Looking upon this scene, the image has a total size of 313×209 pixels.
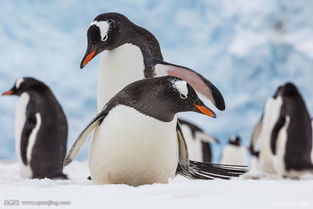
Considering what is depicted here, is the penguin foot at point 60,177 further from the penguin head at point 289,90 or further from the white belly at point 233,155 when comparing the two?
the white belly at point 233,155

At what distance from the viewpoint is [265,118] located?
6.64 m

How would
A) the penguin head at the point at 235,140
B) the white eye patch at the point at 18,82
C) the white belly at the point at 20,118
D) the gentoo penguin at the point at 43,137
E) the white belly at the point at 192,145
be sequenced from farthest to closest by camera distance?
the penguin head at the point at 235,140 → the white belly at the point at 192,145 → the white eye patch at the point at 18,82 → the white belly at the point at 20,118 → the gentoo penguin at the point at 43,137

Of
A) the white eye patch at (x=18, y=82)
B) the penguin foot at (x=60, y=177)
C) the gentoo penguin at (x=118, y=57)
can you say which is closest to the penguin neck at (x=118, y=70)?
the gentoo penguin at (x=118, y=57)

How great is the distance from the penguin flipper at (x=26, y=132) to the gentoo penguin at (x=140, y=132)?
244 centimetres

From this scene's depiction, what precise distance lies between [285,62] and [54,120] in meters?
11.6

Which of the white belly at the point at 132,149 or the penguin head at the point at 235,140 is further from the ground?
the penguin head at the point at 235,140

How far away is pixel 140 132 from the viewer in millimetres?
2018

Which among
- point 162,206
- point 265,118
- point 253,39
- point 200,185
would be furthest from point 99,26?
point 253,39

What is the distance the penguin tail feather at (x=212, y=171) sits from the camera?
2.45 m

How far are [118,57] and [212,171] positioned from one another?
76cm

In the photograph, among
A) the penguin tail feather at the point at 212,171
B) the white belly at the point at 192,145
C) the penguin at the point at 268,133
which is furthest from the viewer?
the white belly at the point at 192,145

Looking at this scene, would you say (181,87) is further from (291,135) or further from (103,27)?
(291,135)

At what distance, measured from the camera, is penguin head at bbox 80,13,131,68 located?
8.79 feet

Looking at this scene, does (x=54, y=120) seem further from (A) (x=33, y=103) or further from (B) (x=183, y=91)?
(B) (x=183, y=91)
